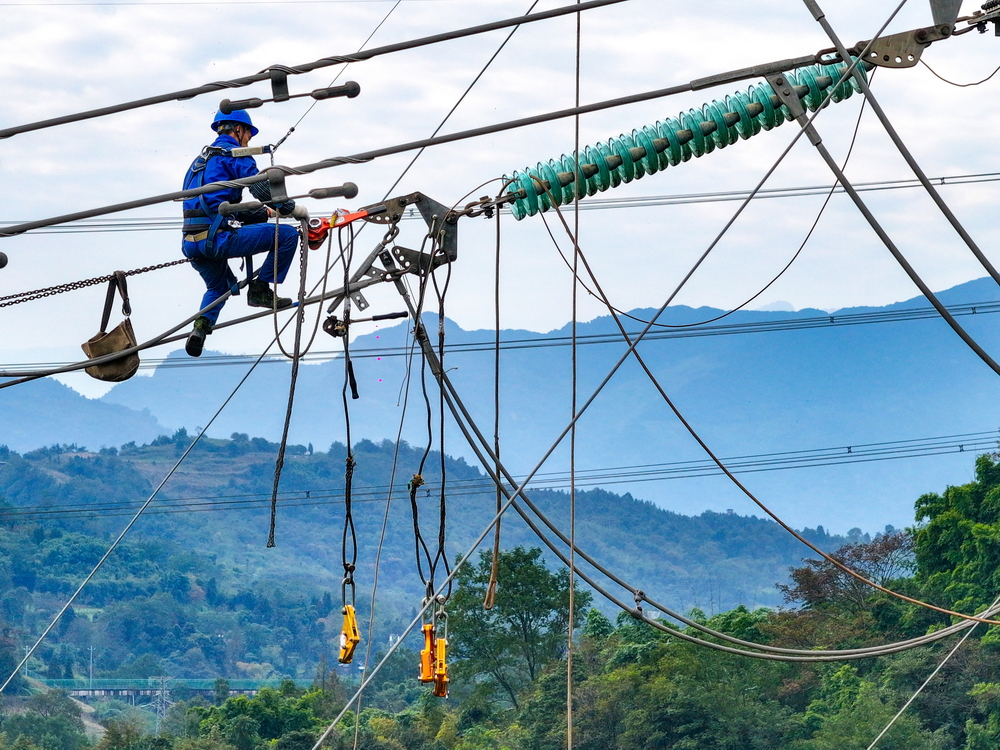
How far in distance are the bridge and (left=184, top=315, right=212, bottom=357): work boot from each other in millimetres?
71566

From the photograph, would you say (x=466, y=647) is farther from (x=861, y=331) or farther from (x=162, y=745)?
(x=861, y=331)

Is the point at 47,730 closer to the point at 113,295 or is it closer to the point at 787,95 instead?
the point at 113,295

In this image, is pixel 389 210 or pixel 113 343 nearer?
pixel 389 210

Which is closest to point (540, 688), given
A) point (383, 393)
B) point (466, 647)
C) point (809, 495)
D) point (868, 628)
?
point (466, 647)

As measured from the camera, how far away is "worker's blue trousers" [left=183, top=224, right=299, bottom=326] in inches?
258

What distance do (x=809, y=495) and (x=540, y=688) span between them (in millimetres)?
145251

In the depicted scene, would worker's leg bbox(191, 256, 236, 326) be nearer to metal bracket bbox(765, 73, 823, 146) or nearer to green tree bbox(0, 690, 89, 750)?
metal bracket bbox(765, 73, 823, 146)

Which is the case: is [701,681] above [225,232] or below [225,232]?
below

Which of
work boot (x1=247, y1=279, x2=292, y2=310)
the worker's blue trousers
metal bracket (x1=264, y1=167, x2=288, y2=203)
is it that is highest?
metal bracket (x1=264, y1=167, x2=288, y2=203)

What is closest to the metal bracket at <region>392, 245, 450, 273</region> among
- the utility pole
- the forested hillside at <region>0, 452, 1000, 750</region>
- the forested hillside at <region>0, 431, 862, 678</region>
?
the forested hillside at <region>0, 452, 1000, 750</region>

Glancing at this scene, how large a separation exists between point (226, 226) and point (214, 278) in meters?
0.35

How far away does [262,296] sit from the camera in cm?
678

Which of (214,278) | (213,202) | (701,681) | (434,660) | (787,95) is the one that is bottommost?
(434,660)

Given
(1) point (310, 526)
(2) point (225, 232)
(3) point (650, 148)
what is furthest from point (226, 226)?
(1) point (310, 526)
